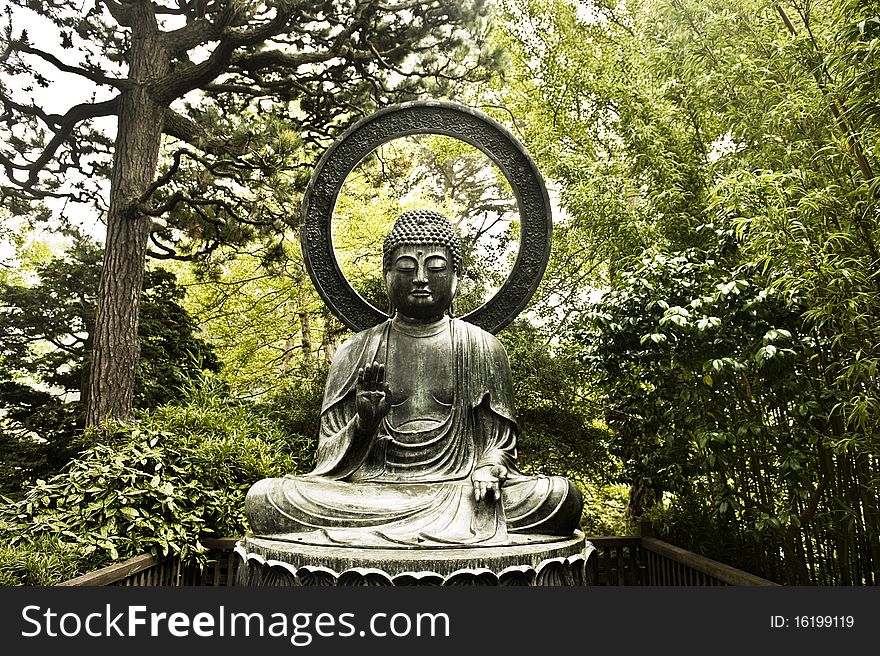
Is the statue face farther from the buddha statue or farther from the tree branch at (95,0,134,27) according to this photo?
the tree branch at (95,0,134,27)

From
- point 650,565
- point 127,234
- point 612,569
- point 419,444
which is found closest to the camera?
point 419,444

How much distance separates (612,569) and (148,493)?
3.66 metres

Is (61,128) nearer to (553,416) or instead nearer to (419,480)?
(553,416)

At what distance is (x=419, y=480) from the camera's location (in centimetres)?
385

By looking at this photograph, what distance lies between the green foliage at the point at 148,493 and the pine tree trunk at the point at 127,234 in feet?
2.15

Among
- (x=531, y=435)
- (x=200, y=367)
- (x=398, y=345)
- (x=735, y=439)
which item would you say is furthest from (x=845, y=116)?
(x=200, y=367)

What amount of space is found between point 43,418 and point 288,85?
4376mm

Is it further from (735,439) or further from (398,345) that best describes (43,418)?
(735,439)

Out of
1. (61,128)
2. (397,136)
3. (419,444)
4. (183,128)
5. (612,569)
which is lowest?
(612,569)

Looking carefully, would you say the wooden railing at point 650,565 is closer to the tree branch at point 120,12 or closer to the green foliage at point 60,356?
the green foliage at point 60,356

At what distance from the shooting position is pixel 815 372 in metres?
4.41

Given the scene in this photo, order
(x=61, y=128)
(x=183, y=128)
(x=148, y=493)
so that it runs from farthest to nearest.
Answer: (x=183, y=128), (x=61, y=128), (x=148, y=493)

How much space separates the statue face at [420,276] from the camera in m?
4.16

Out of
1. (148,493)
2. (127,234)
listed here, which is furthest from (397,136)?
(127,234)
